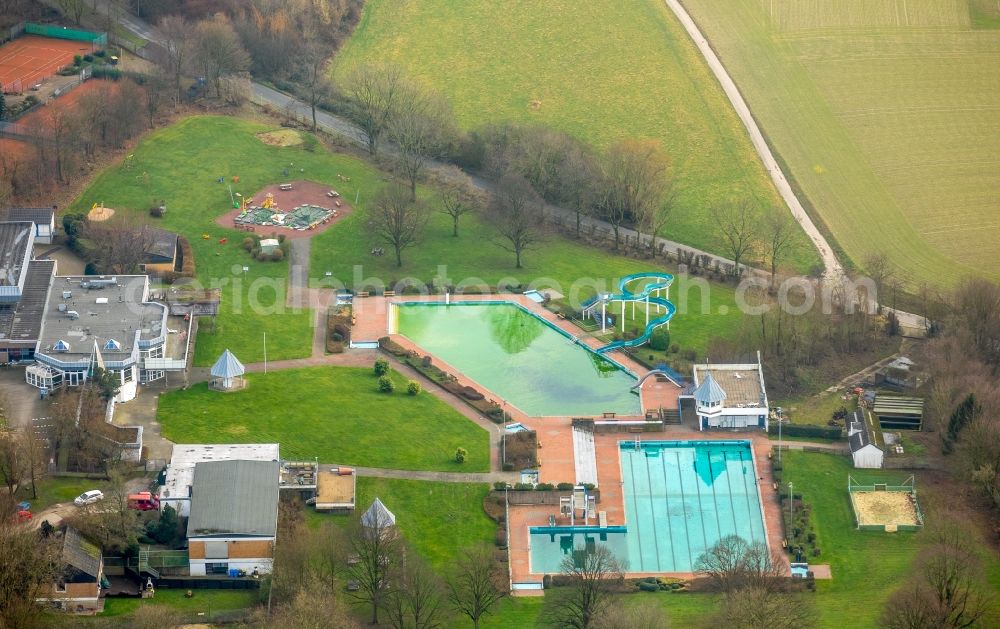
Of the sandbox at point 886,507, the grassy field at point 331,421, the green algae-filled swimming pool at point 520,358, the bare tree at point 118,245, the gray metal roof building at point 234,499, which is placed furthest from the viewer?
the bare tree at point 118,245

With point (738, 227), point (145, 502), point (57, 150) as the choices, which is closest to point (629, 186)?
point (738, 227)

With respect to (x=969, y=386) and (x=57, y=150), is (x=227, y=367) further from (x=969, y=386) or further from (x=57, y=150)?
(x=969, y=386)

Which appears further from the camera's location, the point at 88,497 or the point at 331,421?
the point at 331,421

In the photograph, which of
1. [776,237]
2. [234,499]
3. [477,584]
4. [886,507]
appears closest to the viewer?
[477,584]

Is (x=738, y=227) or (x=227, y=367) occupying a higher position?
(x=738, y=227)

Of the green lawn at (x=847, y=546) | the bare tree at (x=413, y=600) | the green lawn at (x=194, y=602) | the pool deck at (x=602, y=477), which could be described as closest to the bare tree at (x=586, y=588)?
the pool deck at (x=602, y=477)

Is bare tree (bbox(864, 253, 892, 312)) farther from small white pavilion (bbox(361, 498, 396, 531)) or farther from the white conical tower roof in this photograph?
the white conical tower roof

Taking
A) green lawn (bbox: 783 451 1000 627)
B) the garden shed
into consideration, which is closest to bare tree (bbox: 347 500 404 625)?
green lawn (bbox: 783 451 1000 627)

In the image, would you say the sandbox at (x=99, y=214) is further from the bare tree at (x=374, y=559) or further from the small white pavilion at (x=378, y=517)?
the bare tree at (x=374, y=559)
